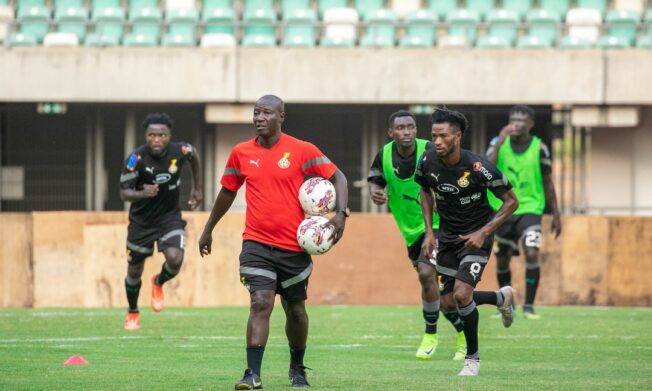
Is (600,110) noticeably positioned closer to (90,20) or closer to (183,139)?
(183,139)

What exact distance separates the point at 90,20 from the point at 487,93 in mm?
8036

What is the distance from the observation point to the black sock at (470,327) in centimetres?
1041

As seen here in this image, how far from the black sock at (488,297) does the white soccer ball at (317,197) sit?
195 centimetres

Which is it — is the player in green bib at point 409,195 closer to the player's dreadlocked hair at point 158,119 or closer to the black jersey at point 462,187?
the black jersey at point 462,187


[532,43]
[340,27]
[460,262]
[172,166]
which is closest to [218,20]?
[340,27]

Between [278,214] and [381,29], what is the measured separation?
1758 centimetres

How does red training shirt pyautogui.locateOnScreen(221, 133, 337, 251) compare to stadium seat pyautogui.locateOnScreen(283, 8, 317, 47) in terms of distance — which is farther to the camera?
stadium seat pyautogui.locateOnScreen(283, 8, 317, 47)

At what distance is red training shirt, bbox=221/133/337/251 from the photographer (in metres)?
9.46

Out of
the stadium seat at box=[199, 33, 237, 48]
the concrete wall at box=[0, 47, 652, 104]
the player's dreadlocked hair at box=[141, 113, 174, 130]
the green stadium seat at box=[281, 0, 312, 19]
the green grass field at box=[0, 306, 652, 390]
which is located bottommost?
the green grass field at box=[0, 306, 652, 390]

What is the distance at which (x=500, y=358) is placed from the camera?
476 inches

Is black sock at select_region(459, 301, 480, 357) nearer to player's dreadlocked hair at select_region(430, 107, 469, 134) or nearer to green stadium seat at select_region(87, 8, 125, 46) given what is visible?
player's dreadlocked hair at select_region(430, 107, 469, 134)

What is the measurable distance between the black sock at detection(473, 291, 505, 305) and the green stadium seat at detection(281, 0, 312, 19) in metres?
17.3

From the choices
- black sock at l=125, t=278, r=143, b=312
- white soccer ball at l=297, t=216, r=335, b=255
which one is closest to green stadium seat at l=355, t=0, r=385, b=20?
black sock at l=125, t=278, r=143, b=312

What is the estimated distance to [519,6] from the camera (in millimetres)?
28031
